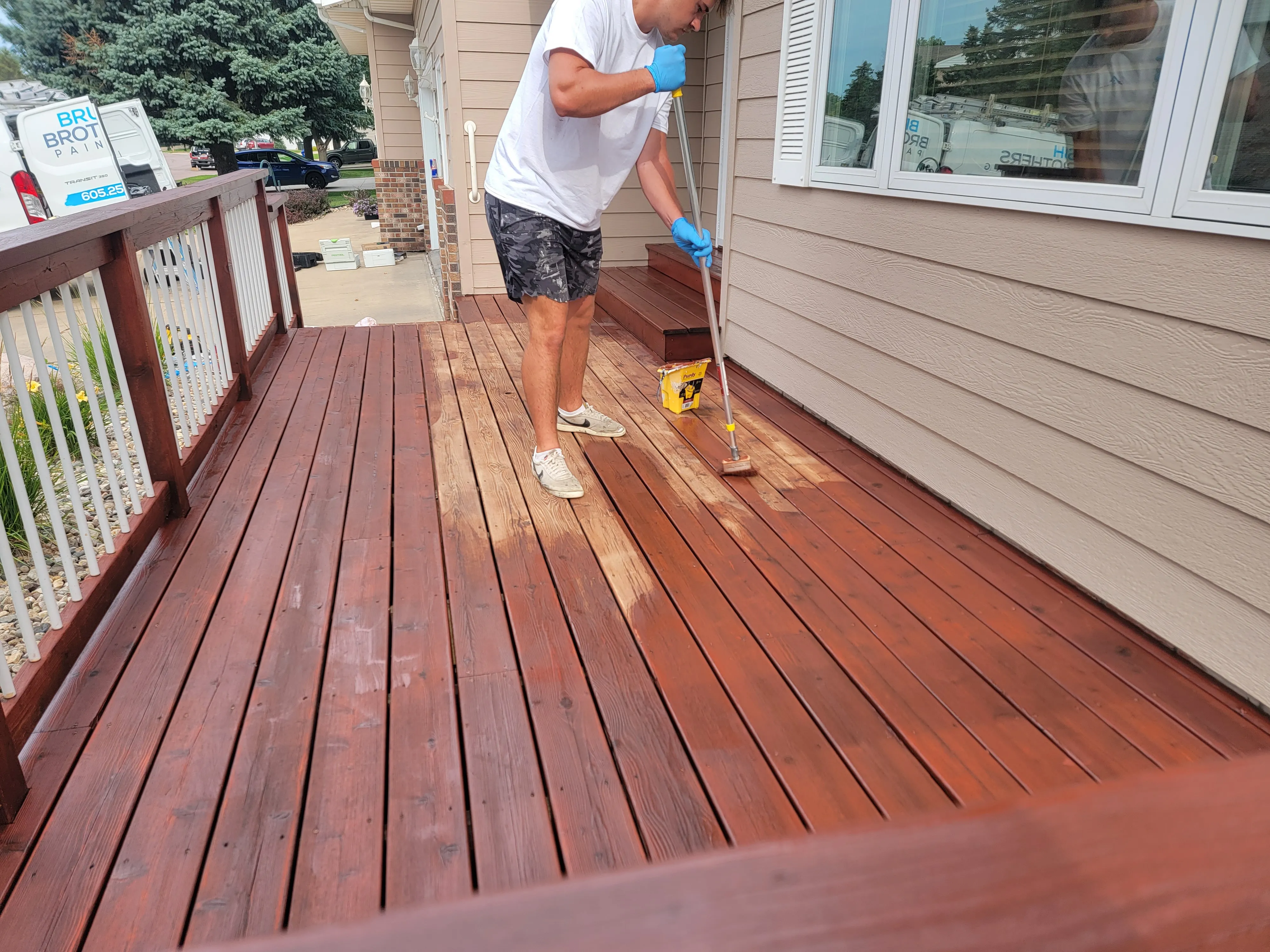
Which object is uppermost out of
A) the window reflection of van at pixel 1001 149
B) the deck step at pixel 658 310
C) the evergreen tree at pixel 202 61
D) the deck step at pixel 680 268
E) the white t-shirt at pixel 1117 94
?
the evergreen tree at pixel 202 61

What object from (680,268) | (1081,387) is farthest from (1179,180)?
(680,268)

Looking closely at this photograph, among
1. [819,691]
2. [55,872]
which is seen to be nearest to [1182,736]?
[819,691]

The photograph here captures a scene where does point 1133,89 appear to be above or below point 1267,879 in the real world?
above

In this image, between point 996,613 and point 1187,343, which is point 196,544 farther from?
point 1187,343

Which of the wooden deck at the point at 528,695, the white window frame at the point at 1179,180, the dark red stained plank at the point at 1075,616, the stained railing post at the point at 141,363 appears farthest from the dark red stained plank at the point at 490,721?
the white window frame at the point at 1179,180

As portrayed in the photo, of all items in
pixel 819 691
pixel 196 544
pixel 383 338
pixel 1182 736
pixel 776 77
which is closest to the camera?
pixel 1182 736

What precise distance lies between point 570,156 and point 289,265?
350 centimetres

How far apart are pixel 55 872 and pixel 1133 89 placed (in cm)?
263

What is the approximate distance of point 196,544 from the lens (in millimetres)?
2332

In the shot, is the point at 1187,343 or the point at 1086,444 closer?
the point at 1187,343

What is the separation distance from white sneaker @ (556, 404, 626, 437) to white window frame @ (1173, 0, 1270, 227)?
1.95m

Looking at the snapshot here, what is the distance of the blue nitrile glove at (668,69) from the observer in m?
2.41

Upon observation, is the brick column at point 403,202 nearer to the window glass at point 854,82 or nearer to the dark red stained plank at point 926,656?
the window glass at point 854,82

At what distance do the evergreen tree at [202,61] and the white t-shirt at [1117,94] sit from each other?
21402mm
